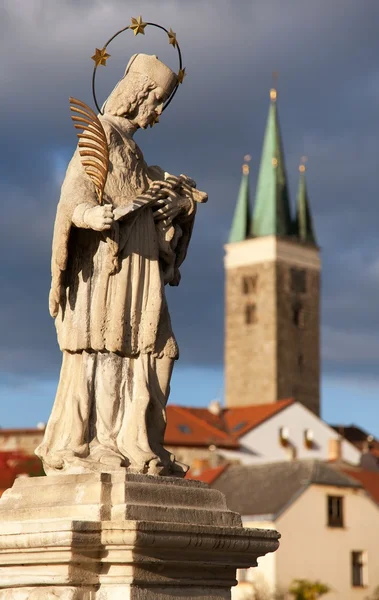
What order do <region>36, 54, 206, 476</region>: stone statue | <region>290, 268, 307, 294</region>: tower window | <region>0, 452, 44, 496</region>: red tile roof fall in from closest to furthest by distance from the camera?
<region>36, 54, 206, 476</region>: stone statue → <region>0, 452, 44, 496</region>: red tile roof → <region>290, 268, 307, 294</region>: tower window

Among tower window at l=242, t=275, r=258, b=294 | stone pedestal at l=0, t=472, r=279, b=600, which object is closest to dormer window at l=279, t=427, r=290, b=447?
tower window at l=242, t=275, r=258, b=294

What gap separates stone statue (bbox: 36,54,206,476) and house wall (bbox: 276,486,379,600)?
39.4m

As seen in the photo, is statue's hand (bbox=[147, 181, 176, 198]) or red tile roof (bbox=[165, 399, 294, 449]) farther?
red tile roof (bbox=[165, 399, 294, 449])

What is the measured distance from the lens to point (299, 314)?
13362 centimetres

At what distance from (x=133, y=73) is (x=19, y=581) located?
2.76m

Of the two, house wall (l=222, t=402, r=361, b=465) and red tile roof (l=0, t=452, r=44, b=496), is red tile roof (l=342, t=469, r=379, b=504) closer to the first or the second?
red tile roof (l=0, t=452, r=44, b=496)

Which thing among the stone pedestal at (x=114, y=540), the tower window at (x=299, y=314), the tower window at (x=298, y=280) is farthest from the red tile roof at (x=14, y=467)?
the tower window at (x=299, y=314)

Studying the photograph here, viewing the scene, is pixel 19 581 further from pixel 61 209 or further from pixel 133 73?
A: pixel 133 73

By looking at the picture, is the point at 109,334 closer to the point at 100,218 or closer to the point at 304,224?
the point at 100,218

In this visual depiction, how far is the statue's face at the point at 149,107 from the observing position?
27.0ft

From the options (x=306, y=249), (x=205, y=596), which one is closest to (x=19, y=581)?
(x=205, y=596)

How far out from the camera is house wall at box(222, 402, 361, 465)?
91562mm

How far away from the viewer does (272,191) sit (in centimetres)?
13262

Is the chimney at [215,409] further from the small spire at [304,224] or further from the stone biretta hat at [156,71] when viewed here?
the stone biretta hat at [156,71]
